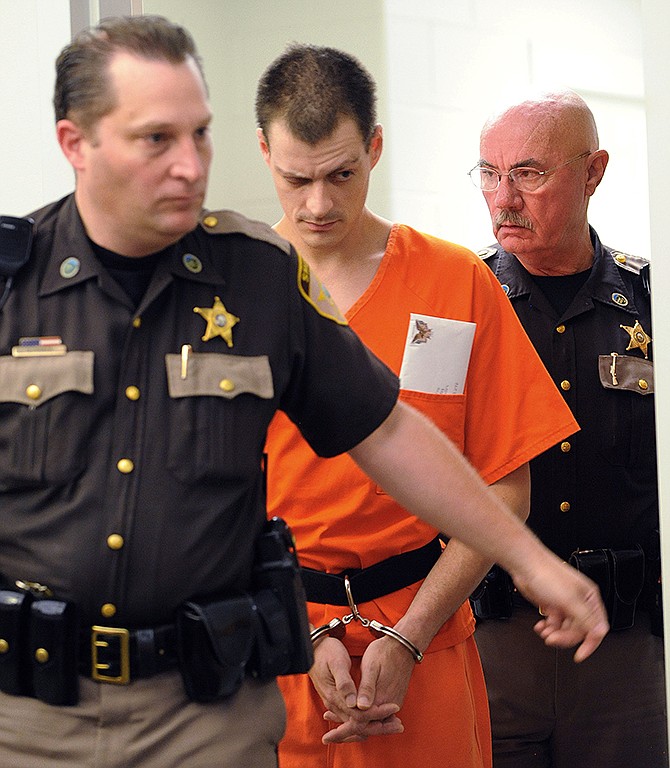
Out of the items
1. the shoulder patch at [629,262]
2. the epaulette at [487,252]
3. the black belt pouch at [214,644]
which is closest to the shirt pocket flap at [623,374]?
the shoulder patch at [629,262]

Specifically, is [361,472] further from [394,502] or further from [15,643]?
[15,643]

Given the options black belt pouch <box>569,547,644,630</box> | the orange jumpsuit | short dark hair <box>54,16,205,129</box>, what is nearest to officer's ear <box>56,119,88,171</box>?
short dark hair <box>54,16,205,129</box>

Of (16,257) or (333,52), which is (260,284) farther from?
(333,52)

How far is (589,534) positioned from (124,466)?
1229mm

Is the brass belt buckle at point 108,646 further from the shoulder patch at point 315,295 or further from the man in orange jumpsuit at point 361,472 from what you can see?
the man in orange jumpsuit at point 361,472

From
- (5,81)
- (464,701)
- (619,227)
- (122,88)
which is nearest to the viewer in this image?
(122,88)

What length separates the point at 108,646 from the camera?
130 centimetres

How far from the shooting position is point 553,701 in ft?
7.53

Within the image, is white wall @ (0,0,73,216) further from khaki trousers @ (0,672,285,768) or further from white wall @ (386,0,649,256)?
white wall @ (386,0,649,256)

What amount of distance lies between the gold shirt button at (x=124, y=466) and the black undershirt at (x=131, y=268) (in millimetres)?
189

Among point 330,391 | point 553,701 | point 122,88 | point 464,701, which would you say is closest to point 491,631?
point 553,701

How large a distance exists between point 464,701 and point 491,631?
0.44m

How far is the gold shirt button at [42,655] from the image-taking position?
1296mm

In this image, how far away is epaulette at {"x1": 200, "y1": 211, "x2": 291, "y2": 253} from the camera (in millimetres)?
1470
